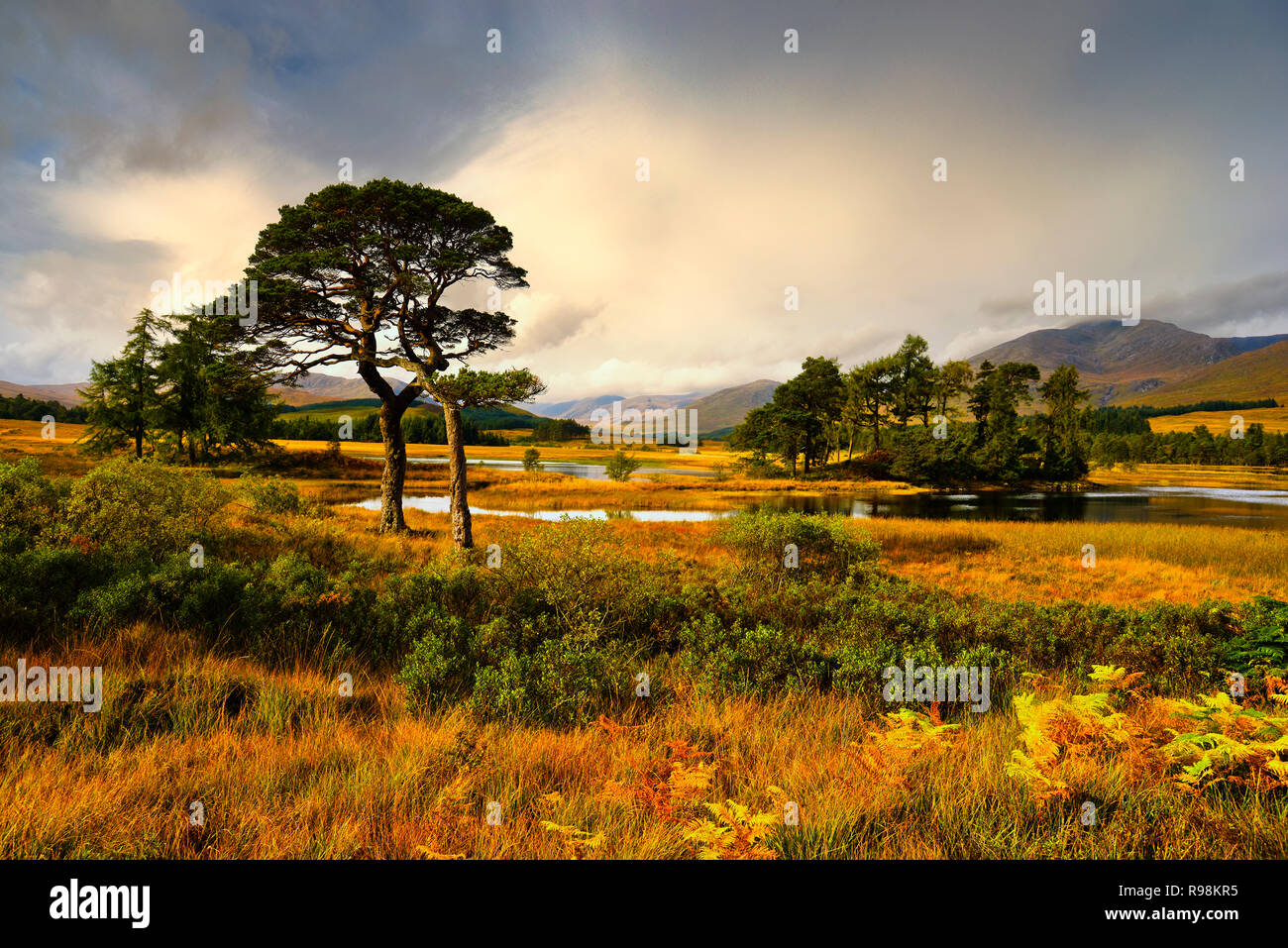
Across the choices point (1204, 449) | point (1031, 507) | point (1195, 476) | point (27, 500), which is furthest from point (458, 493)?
point (1204, 449)

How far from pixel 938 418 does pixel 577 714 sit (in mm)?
70059

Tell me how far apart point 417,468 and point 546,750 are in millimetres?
64478

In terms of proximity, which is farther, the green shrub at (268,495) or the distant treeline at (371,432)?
the distant treeline at (371,432)

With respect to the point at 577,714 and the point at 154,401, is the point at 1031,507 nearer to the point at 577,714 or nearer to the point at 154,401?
the point at 577,714

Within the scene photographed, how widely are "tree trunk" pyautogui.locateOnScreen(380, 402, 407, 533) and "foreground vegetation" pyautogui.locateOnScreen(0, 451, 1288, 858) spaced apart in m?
7.50

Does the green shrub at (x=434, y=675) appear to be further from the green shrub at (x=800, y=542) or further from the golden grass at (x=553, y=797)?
the green shrub at (x=800, y=542)

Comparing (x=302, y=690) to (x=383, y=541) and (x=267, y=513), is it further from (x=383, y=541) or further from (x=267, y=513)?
(x=267, y=513)

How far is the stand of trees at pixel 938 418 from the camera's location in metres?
61.1

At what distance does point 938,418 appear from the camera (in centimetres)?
6256

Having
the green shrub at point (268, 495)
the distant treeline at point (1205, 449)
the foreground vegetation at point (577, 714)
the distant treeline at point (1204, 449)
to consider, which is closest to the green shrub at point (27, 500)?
the foreground vegetation at point (577, 714)

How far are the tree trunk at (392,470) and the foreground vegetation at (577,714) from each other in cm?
750

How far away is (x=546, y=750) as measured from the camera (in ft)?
11.9

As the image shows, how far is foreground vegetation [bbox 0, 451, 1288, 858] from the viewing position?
9.22ft

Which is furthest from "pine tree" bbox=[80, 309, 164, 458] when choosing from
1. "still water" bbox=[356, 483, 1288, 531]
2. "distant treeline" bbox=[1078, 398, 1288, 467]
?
"distant treeline" bbox=[1078, 398, 1288, 467]
